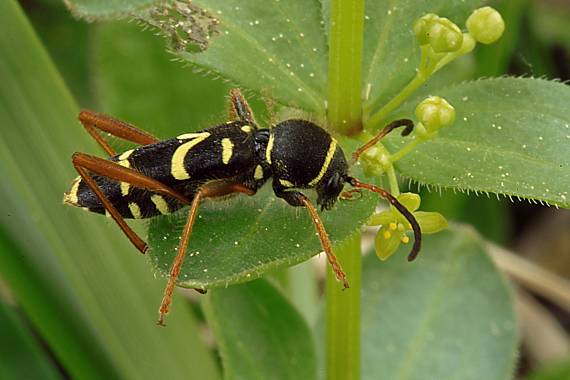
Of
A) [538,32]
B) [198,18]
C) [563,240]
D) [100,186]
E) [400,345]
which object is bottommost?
[563,240]

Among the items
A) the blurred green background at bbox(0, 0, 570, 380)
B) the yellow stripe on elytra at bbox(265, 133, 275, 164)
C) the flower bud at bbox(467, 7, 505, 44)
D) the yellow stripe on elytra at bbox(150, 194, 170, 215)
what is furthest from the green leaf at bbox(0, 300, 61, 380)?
the flower bud at bbox(467, 7, 505, 44)

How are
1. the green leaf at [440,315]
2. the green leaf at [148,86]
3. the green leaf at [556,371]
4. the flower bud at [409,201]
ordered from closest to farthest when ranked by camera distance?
the flower bud at [409,201], the green leaf at [440,315], the green leaf at [556,371], the green leaf at [148,86]

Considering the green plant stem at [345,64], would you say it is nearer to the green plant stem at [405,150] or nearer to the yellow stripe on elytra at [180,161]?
the green plant stem at [405,150]

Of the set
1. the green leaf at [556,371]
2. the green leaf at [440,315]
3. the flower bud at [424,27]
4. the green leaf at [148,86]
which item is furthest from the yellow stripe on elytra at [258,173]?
the green leaf at [556,371]

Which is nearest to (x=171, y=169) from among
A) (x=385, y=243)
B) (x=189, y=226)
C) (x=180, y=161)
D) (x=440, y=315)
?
(x=180, y=161)

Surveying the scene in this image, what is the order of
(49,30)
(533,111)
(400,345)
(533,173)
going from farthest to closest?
(49,30) → (400,345) → (533,111) → (533,173)

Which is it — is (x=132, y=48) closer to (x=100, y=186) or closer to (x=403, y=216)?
(x=100, y=186)

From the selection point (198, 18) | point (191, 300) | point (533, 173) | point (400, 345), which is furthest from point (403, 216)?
point (191, 300)
